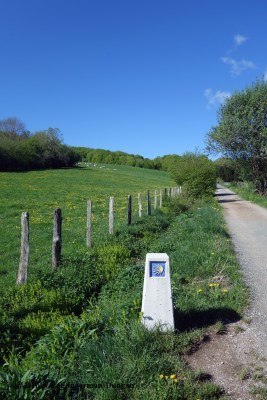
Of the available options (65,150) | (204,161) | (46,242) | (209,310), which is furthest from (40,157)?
(209,310)

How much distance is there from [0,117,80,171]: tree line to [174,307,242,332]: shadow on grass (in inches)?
2259

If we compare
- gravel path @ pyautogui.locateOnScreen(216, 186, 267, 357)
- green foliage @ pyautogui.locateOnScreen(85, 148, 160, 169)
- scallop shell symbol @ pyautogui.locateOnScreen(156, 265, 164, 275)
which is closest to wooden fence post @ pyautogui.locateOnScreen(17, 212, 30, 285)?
scallop shell symbol @ pyautogui.locateOnScreen(156, 265, 164, 275)

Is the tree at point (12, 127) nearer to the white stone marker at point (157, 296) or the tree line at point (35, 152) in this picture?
the tree line at point (35, 152)

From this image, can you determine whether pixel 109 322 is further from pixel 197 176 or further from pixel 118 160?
pixel 118 160

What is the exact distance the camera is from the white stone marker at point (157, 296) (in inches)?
190

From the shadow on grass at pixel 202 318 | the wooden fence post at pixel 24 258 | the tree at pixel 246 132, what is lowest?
the shadow on grass at pixel 202 318

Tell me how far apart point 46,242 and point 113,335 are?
8295 mm

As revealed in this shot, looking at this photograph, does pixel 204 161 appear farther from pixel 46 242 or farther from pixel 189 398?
pixel 189 398

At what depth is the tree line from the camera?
60594 mm

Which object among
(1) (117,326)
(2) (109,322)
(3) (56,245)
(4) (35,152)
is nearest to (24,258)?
(3) (56,245)

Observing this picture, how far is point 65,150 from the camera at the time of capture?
78.3 meters

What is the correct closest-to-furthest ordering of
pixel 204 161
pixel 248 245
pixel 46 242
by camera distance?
1. pixel 248 245
2. pixel 46 242
3. pixel 204 161

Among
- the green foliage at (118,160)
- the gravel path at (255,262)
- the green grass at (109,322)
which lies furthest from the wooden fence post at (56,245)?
the green foliage at (118,160)

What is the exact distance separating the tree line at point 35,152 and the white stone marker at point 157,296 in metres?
57.5
